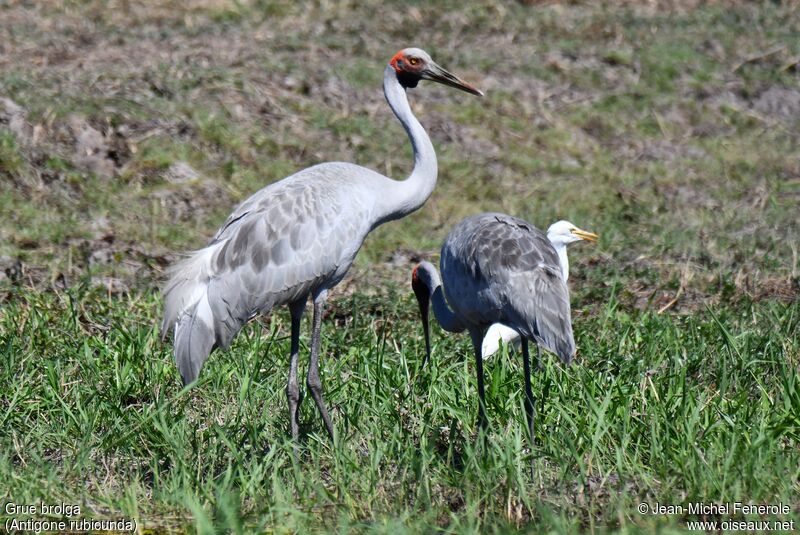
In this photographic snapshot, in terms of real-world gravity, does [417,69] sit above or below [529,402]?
above

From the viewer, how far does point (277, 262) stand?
4887 millimetres

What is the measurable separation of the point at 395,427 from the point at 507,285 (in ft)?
2.52

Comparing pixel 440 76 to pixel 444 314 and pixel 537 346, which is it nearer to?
pixel 444 314

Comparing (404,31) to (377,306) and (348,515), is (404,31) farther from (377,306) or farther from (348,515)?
(348,515)

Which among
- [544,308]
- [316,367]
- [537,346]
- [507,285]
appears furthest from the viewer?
[537,346]

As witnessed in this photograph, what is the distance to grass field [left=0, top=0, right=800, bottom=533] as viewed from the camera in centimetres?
398

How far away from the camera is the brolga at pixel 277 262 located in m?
4.77

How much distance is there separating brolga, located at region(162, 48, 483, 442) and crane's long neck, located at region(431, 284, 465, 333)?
0.60 m

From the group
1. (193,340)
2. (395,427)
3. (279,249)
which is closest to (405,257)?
(279,249)

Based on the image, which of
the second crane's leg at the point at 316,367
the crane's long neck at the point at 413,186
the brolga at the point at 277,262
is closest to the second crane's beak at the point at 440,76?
the crane's long neck at the point at 413,186

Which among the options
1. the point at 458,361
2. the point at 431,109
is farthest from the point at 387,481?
the point at 431,109

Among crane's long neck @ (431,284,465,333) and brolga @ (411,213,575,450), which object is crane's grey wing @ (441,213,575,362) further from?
crane's long neck @ (431,284,465,333)

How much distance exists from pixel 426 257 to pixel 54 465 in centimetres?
375

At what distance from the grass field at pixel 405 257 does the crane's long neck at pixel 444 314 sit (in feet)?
0.69
